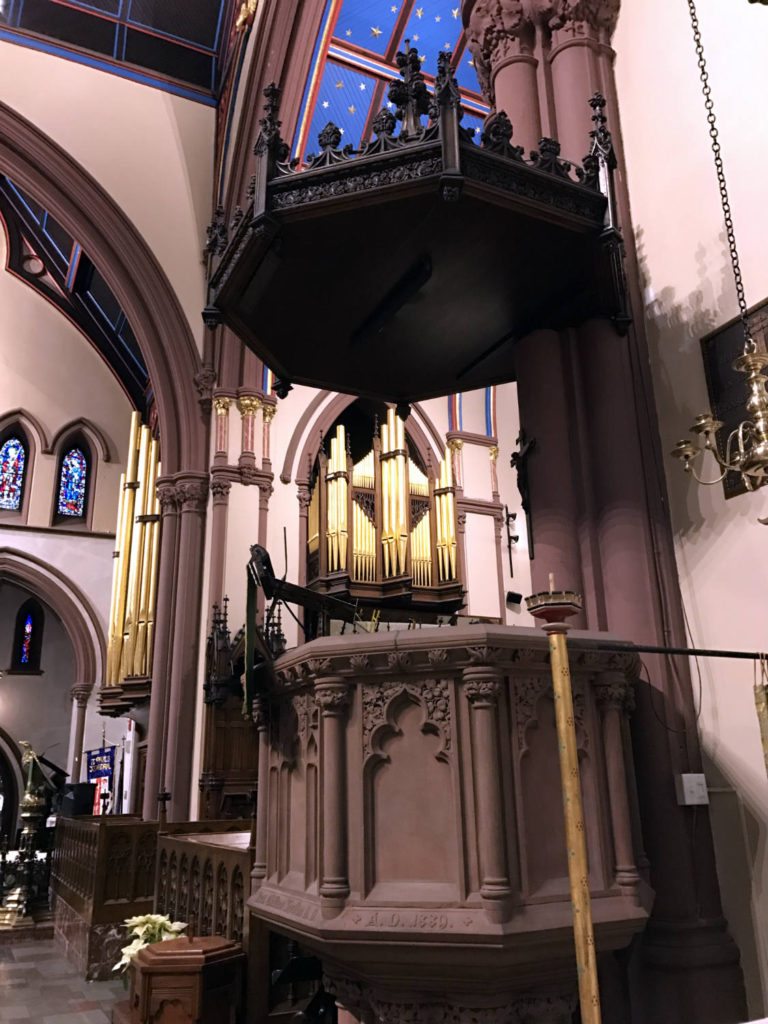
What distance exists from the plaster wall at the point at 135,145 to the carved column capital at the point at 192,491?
5.82 ft

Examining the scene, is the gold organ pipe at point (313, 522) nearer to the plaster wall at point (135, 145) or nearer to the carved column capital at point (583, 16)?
the plaster wall at point (135, 145)

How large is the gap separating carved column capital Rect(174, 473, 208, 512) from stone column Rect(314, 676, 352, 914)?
7.14m

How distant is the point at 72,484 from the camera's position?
1625 centimetres

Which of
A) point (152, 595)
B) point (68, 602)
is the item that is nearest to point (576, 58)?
point (152, 595)

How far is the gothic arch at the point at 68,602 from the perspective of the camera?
50.0 ft

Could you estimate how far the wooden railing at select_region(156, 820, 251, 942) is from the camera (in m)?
4.52

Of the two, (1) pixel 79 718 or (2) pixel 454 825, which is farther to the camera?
(1) pixel 79 718

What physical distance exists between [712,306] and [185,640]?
23.1 ft

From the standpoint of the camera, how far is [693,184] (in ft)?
12.3

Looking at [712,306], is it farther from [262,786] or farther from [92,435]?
[92,435]

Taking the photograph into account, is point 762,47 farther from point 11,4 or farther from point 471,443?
point 11,4

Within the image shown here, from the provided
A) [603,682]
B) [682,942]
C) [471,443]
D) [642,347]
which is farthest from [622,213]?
[471,443]

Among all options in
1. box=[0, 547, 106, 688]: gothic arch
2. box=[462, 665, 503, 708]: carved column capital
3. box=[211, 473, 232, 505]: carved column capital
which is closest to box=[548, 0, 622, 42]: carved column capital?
box=[462, 665, 503, 708]: carved column capital

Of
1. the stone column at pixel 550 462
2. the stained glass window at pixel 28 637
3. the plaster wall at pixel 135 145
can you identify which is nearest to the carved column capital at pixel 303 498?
the plaster wall at pixel 135 145
